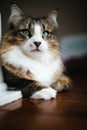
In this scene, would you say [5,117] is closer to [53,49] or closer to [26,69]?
[26,69]

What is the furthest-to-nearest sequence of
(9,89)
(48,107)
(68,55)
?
(68,55) → (9,89) → (48,107)

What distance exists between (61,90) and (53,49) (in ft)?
0.59

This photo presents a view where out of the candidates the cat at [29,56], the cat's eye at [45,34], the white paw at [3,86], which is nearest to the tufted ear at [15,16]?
the cat at [29,56]

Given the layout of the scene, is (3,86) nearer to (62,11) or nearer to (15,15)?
(15,15)

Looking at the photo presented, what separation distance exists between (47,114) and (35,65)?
0.36 metres

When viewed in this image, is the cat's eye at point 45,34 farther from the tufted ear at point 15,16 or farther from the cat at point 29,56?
the tufted ear at point 15,16

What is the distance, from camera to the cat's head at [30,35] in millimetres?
1017

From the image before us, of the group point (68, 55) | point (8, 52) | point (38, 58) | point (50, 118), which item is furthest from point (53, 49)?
point (50, 118)

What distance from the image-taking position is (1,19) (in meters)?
1.16

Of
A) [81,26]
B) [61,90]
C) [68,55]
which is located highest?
[81,26]

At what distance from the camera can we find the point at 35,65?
1051 mm

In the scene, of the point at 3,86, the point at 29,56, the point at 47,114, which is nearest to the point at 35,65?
the point at 29,56

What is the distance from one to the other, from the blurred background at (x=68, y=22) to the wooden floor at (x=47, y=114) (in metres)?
0.40

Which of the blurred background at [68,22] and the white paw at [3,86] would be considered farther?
the blurred background at [68,22]
